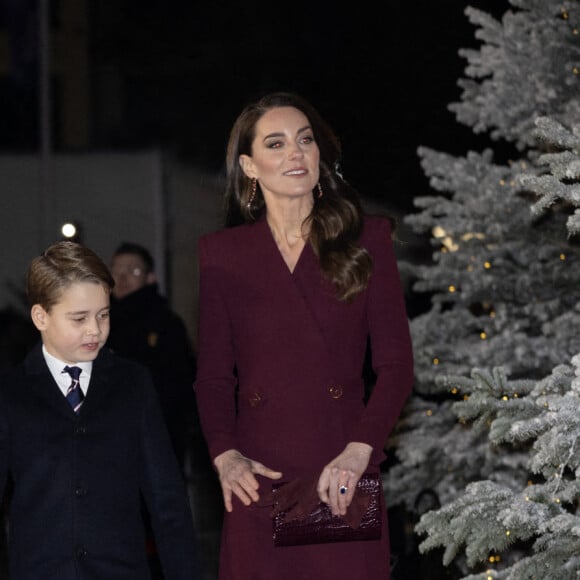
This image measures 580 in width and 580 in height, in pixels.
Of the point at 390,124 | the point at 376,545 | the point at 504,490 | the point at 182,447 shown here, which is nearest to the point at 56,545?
the point at 376,545

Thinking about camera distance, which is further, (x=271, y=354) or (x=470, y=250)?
(x=470, y=250)

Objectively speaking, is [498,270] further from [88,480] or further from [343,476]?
[343,476]

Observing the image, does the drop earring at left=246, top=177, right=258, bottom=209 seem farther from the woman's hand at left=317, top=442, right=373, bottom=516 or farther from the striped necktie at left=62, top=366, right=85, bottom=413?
the woman's hand at left=317, top=442, right=373, bottom=516

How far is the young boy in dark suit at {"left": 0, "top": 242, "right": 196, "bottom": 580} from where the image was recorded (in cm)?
388

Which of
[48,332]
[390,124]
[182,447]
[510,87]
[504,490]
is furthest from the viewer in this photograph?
[390,124]

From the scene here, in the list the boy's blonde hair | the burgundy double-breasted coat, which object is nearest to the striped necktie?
the boy's blonde hair

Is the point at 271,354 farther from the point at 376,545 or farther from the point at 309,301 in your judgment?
the point at 376,545

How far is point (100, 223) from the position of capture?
1919 centimetres

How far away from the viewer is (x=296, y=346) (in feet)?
12.3

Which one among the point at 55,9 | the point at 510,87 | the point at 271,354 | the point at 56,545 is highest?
the point at 55,9

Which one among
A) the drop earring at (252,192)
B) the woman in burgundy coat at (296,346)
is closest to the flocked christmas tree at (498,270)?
the drop earring at (252,192)

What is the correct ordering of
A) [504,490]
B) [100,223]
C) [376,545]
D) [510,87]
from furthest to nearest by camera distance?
[100,223]
[510,87]
[504,490]
[376,545]

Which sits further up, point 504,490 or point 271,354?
point 271,354

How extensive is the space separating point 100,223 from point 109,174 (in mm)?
903
